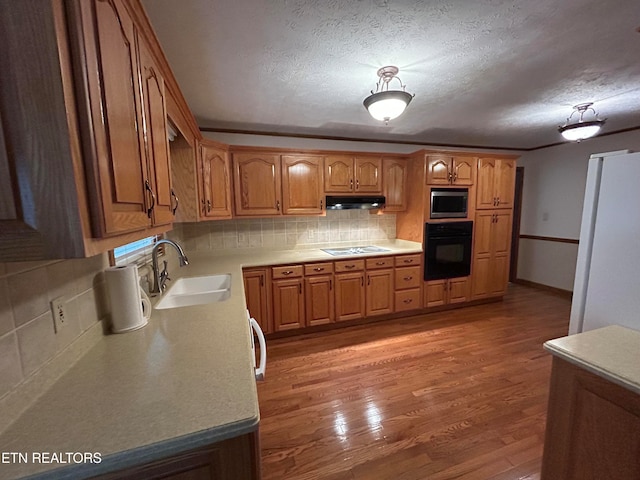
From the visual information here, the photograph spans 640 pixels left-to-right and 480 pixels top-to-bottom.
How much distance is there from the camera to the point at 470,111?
2578mm

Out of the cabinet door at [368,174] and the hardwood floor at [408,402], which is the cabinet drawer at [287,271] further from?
the cabinet door at [368,174]

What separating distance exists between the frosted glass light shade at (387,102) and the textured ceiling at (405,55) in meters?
0.19

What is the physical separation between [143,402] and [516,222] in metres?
5.58

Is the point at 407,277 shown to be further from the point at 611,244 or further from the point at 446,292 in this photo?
the point at 611,244

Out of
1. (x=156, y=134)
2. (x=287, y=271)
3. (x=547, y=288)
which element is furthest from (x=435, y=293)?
(x=156, y=134)

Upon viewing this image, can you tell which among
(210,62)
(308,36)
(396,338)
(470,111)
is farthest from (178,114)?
(396,338)

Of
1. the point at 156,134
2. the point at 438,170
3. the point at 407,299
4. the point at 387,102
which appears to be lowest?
the point at 407,299

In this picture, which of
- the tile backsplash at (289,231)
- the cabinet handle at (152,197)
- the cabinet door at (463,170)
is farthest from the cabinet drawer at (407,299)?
the cabinet handle at (152,197)

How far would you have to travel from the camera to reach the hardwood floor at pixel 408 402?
4.72ft

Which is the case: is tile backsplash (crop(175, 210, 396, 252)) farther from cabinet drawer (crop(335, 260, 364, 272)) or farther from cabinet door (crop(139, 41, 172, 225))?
cabinet door (crop(139, 41, 172, 225))

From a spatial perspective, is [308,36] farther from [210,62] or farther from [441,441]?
[441,441]

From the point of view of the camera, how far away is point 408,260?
3.19 meters

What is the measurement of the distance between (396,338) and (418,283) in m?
0.81

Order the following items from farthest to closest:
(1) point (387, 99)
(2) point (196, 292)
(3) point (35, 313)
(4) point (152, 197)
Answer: (2) point (196, 292), (1) point (387, 99), (4) point (152, 197), (3) point (35, 313)
